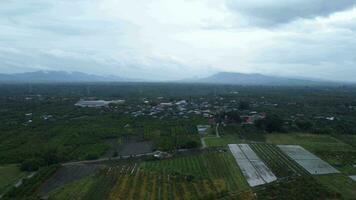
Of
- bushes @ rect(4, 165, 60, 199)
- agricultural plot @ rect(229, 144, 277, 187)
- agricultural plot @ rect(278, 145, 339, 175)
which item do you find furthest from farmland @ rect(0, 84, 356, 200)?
agricultural plot @ rect(278, 145, 339, 175)

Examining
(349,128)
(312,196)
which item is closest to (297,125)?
(349,128)

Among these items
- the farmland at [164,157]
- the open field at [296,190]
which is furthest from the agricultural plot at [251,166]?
the open field at [296,190]

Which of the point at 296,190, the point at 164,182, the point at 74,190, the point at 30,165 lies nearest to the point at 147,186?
the point at 164,182

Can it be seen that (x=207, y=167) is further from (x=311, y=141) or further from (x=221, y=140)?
(x=311, y=141)

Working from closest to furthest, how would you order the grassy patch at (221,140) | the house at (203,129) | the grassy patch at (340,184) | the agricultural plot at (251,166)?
the grassy patch at (340,184) < the agricultural plot at (251,166) < the grassy patch at (221,140) < the house at (203,129)

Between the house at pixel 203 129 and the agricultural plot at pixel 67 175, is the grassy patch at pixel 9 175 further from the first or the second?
the house at pixel 203 129

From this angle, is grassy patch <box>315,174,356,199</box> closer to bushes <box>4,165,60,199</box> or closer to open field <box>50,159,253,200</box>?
open field <box>50,159,253,200</box>
